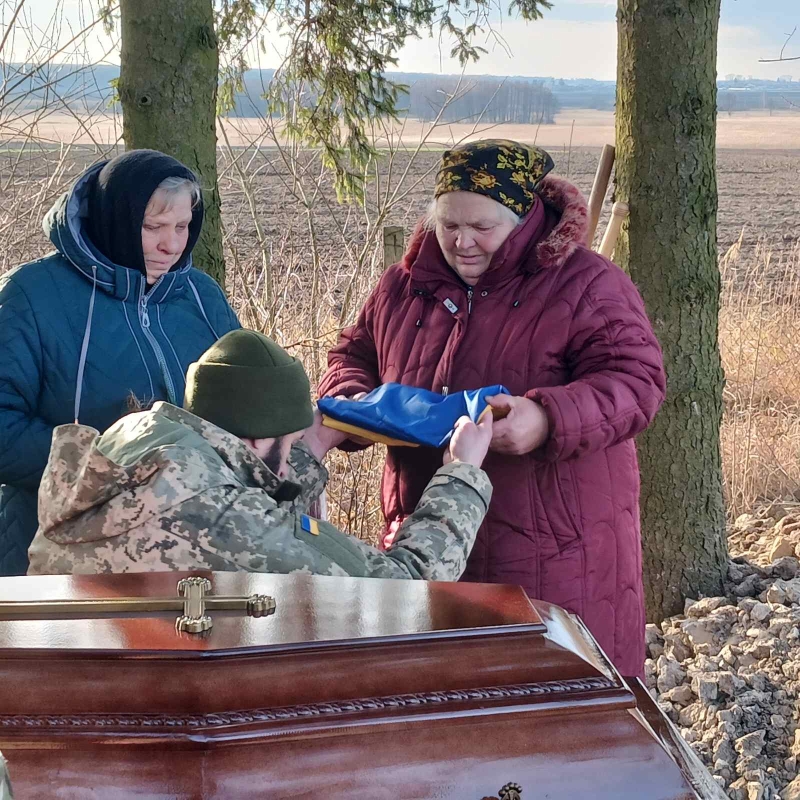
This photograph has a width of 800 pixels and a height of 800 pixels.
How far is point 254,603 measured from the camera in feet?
4.00

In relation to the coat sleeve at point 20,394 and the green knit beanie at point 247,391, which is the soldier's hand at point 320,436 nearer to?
the coat sleeve at point 20,394

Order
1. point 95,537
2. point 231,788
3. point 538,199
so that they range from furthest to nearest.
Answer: point 538,199 → point 95,537 → point 231,788

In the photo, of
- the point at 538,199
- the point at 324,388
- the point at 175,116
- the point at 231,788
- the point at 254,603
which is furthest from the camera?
the point at 175,116

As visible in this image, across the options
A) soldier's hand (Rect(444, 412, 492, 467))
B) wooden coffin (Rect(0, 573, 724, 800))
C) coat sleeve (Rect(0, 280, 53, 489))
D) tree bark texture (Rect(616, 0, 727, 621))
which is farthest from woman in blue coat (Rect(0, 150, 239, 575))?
tree bark texture (Rect(616, 0, 727, 621))

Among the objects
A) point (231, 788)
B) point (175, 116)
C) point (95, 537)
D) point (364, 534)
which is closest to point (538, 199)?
point (175, 116)

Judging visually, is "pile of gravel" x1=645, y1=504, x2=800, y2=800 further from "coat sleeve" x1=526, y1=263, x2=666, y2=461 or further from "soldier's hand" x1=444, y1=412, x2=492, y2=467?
"soldier's hand" x1=444, y1=412, x2=492, y2=467

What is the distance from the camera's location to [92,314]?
2742 mm

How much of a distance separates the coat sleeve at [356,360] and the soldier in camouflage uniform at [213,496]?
3.33ft

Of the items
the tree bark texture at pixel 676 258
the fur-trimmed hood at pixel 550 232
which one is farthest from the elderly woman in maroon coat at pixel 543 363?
the tree bark texture at pixel 676 258

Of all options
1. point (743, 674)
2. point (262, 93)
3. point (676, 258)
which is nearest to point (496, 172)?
point (676, 258)

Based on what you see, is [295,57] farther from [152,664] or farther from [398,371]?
[152,664]

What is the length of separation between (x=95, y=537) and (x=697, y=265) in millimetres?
3312

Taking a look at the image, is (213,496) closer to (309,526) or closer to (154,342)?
(309,526)

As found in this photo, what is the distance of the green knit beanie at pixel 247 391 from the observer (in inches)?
71.1
